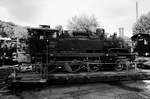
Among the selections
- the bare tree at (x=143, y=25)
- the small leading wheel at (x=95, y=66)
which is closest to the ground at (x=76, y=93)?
the small leading wheel at (x=95, y=66)

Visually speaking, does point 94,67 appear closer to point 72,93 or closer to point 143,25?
point 72,93

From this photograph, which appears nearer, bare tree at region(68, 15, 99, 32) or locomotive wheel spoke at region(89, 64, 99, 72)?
locomotive wheel spoke at region(89, 64, 99, 72)

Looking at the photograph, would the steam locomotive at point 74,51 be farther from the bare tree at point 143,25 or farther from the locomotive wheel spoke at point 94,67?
the bare tree at point 143,25

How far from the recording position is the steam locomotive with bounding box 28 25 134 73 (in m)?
9.90

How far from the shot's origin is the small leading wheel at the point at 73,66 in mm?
9797

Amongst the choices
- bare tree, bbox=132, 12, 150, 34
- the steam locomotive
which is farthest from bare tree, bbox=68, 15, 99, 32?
the steam locomotive

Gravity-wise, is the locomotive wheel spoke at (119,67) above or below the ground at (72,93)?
above

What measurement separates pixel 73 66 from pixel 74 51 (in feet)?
3.11

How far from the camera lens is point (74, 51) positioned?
1048cm

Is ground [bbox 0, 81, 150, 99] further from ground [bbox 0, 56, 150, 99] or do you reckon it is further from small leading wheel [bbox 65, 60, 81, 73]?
small leading wheel [bbox 65, 60, 81, 73]

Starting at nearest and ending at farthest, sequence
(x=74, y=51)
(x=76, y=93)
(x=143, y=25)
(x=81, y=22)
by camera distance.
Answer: (x=76, y=93) → (x=74, y=51) → (x=143, y=25) → (x=81, y=22)

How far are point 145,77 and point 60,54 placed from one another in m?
5.37

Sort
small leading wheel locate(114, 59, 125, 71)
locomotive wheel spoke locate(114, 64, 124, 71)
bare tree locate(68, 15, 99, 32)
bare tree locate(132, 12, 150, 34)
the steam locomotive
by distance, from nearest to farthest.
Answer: the steam locomotive, small leading wheel locate(114, 59, 125, 71), locomotive wheel spoke locate(114, 64, 124, 71), bare tree locate(132, 12, 150, 34), bare tree locate(68, 15, 99, 32)

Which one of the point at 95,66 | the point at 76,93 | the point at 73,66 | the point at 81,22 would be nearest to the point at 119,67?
the point at 95,66
